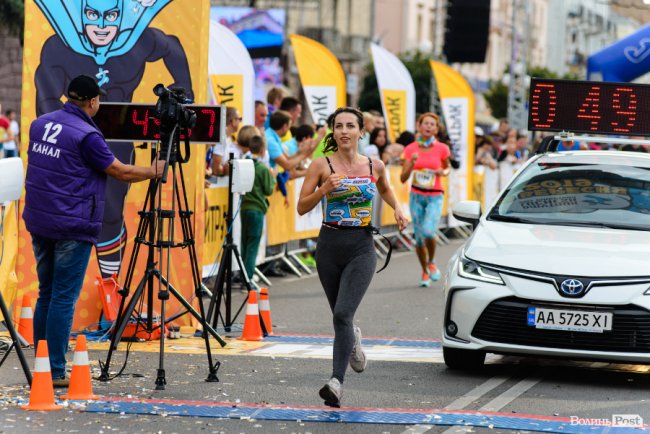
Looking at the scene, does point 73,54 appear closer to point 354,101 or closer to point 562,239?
point 562,239

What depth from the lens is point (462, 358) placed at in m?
10.0

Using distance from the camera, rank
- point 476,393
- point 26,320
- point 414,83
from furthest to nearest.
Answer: point 414,83 → point 26,320 → point 476,393

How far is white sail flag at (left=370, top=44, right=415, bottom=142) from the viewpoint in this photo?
26281 millimetres

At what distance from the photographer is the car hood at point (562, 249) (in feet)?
31.0

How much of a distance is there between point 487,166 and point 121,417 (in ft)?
72.9

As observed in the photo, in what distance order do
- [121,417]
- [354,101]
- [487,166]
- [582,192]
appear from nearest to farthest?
1. [121,417]
2. [582,192]
3. [487,166]
4. [354,101]

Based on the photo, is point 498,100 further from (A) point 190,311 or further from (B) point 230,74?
(A) point 190,311

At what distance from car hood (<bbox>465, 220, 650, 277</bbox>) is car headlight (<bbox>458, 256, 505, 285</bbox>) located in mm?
56

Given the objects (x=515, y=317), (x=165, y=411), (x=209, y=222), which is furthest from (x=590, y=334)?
(x=209, y=222)

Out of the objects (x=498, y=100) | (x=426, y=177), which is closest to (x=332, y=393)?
(x=426, y=177)

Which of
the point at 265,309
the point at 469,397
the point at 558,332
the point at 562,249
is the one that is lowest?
the point at 265,309

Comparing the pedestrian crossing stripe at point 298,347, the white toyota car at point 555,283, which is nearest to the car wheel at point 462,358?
the white toyota car at point 555,283

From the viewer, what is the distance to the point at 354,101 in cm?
6278

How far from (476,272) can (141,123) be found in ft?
9.95
